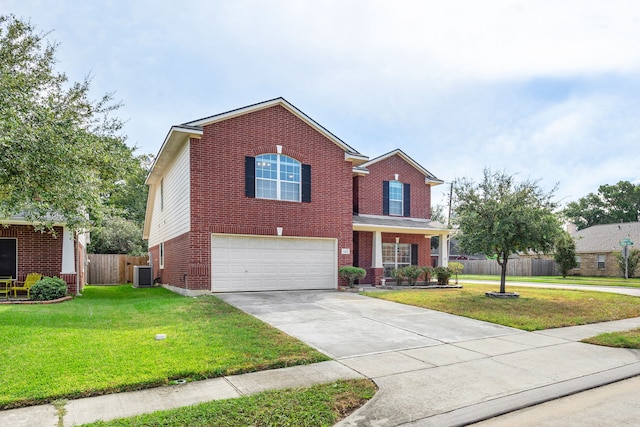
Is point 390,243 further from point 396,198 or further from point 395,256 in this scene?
point 396,198

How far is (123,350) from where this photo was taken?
20.9 feet

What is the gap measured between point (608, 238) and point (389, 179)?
27010 millimetres

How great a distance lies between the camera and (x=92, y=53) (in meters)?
14.0

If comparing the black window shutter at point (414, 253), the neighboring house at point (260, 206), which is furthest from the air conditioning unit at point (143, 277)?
the black window shutter at point (414, 253)

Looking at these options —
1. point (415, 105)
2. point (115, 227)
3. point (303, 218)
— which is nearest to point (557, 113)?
point (415, 105)

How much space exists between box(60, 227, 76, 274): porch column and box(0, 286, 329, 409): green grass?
464 centimetres

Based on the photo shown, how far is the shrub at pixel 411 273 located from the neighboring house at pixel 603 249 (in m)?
22.5

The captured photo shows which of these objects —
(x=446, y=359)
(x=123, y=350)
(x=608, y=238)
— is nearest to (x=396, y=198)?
(x=446, y=359)

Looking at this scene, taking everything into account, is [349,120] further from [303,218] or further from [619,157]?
[619,157]

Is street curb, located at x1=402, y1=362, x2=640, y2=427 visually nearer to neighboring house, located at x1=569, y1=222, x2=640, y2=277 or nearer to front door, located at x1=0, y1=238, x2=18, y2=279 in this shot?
front door, located at x1=0, y1=238, x2=18, y2=279

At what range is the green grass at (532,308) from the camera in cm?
1012

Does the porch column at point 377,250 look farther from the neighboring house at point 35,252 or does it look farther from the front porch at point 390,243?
the neighboring house at point 35,252

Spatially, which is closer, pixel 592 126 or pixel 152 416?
pixel 152 416

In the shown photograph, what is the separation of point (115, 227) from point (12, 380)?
85.2 ft
